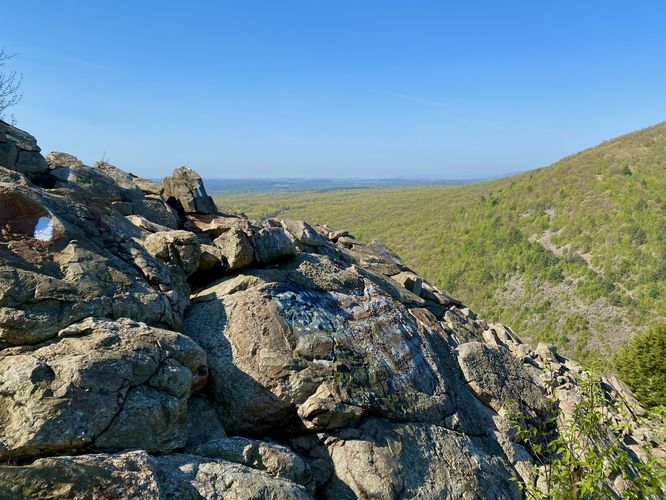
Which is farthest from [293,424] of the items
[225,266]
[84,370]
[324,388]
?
[225,266]

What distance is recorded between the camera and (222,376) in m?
10.3

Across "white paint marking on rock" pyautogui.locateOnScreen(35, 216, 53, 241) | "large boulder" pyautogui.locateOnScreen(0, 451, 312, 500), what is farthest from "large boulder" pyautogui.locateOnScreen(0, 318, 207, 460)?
"white paint marking on rock" pyautogui.locateOnScreen(35, 216, 53, 241)

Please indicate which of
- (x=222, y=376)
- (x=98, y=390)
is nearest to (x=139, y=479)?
(x=98, y=390)

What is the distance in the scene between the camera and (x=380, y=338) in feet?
41.7

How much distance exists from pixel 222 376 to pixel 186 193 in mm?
11760

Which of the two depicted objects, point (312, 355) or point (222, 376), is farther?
point (312, 355)

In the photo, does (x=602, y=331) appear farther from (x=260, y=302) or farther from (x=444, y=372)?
(x=260, y=302)

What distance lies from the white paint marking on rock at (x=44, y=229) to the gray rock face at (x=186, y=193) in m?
9.04

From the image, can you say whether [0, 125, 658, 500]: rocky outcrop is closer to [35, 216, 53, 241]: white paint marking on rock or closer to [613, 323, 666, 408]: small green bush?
[35, 216, 53, 241]: white paint marking on rock

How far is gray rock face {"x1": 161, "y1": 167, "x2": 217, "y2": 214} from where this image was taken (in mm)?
19469

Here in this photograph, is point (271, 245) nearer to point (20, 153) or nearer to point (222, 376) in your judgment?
point (222, 376)

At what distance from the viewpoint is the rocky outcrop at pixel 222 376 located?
23.1 ft

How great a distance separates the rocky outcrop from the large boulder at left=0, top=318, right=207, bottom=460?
29 millimetres

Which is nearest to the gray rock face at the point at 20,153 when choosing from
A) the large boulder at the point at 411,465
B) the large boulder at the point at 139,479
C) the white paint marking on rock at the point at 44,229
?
the white paint marking on rock at the point at 44,229
